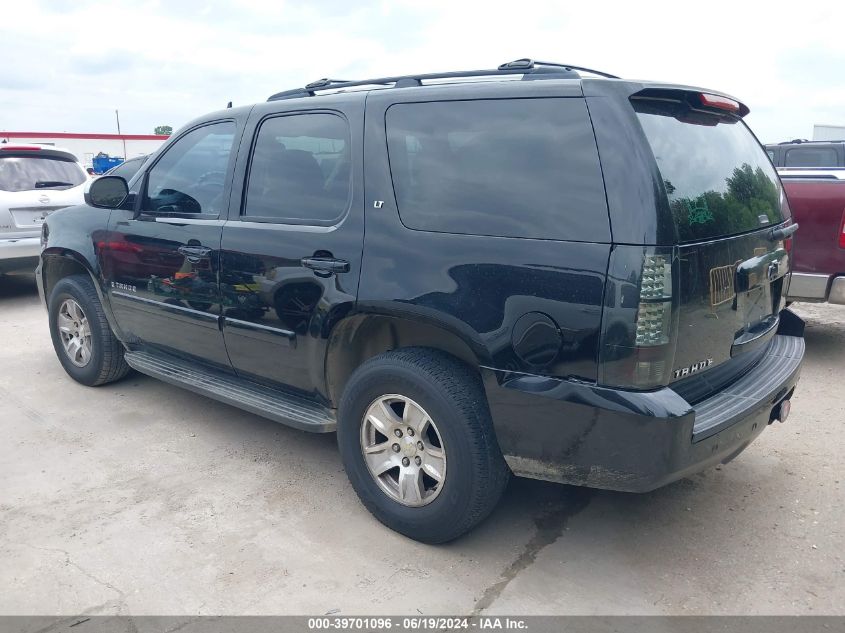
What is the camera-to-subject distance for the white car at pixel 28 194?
7.75 metres

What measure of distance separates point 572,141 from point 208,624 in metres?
2.20

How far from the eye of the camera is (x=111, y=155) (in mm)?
36875

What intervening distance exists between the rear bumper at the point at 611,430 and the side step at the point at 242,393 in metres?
1.07

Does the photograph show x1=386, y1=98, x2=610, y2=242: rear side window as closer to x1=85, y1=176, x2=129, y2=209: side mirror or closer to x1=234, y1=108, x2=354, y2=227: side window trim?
x1=234, y1=108, x2=354, y2=227: side window trim

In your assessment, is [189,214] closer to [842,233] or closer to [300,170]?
[300,170]

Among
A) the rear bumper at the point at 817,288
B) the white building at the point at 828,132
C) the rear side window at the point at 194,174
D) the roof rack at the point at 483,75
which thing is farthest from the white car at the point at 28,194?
the white building at the point at 828,132

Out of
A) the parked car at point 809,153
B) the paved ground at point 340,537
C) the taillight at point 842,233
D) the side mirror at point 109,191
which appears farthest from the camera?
the parked car at point 809,153

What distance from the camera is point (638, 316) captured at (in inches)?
94.3

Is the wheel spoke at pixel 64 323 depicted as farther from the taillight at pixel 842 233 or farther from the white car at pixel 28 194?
the taillight at pixel 842 233

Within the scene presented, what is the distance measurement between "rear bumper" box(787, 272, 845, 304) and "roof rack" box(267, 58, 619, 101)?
11.2 ft

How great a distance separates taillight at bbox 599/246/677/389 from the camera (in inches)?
94.1

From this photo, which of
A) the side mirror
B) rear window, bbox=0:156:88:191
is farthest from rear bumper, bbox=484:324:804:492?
rear window, bbox=0:156:88:191

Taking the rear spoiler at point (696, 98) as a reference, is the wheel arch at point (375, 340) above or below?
below

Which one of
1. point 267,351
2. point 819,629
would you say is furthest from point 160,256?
point 819,629
